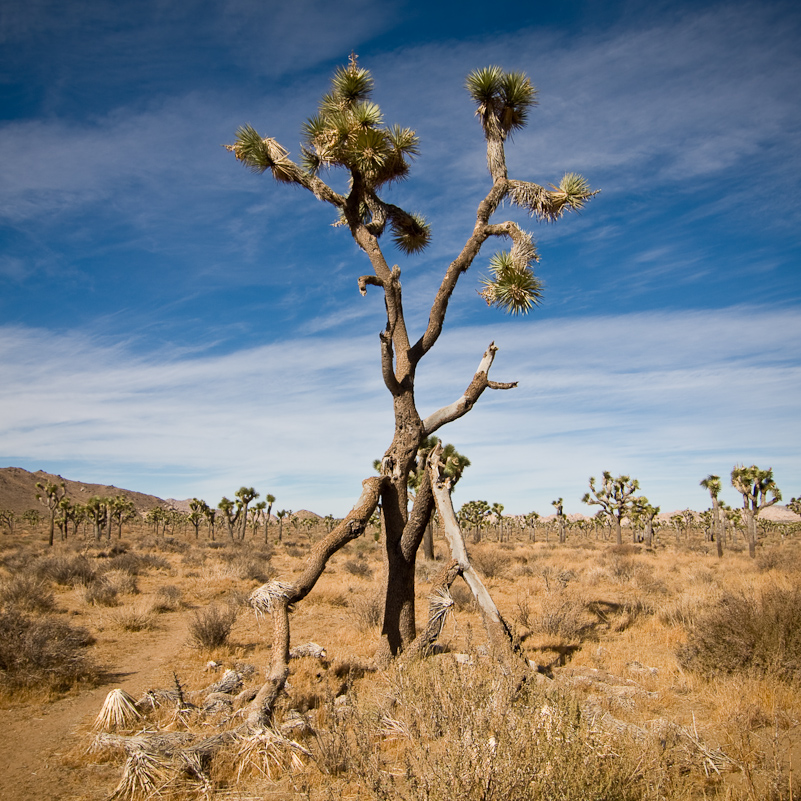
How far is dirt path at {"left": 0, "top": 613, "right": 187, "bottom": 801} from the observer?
4945 mm

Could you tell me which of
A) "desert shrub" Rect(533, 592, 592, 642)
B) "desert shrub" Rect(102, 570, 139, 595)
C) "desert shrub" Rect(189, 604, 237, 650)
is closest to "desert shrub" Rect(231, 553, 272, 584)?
"desert shrub" Rect(102, 570, 139, 595)

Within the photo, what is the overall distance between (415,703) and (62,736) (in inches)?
189

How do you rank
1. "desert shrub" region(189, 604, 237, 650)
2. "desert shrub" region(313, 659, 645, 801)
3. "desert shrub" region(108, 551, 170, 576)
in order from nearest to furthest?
"desert shrub" region(313, 659, 645, 801), "desert shrub" region(189, 604, 237, 650), "desert shrub" region(108, 551, 170, 576)

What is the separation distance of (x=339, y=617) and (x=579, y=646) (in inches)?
243

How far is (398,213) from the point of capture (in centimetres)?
931

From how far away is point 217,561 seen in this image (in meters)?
24.6

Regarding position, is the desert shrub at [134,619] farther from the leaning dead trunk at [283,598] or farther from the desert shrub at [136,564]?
the leaning dead trunk at [283,598]

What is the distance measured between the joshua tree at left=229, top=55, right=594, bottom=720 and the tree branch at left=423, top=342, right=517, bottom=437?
2 cm

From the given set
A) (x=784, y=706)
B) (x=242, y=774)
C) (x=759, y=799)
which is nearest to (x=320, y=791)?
(x=242, y=774)

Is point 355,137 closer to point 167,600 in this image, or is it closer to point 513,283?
point 513,283

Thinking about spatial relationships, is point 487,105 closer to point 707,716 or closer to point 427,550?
point 707,716

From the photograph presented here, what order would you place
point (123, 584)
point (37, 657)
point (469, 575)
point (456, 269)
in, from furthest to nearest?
point (123, 584)
point (456, 269)
point (37, 657)
point (469, 575)

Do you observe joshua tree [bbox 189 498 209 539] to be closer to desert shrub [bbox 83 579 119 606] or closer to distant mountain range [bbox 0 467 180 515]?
desert shrub [bbox 83 579 119 606]

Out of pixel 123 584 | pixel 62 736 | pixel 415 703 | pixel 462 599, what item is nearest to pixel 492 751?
pixel 415 703
